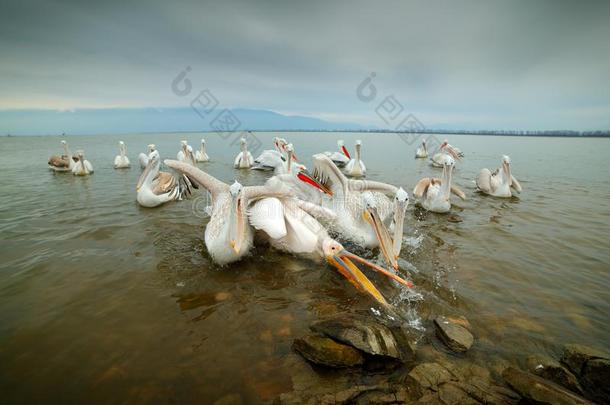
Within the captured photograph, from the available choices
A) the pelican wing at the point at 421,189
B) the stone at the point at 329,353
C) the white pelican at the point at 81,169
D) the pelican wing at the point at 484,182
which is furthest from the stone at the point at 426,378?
the white pelican at the point at 81,169

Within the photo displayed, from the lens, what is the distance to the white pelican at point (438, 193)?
22.3 ft

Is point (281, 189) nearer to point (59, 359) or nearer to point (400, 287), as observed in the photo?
point (400, 287)

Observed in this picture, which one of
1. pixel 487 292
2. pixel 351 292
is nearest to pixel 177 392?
pixel 351 292

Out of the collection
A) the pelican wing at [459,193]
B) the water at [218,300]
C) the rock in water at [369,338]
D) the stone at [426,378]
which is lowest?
the water at [218,300]

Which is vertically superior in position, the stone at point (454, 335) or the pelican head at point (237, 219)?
the pelican head at point (237, 219)

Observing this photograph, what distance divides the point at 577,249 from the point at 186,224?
24.9ft

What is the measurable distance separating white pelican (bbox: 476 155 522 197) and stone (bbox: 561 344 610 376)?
7441 mm

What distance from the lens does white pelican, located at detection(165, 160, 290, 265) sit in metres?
3.47

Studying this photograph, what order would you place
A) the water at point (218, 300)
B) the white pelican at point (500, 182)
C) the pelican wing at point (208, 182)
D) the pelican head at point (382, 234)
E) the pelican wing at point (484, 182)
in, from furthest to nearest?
1. the pelican wing at point (484, 182)
2. the white pelican at point (500, 182)
3. the pelican wing at point (208, 182)
4. the pelican head at point (382, 234)
5. the water at point (218, 300)

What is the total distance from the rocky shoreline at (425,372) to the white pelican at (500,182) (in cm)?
751

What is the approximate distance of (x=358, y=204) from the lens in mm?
4680

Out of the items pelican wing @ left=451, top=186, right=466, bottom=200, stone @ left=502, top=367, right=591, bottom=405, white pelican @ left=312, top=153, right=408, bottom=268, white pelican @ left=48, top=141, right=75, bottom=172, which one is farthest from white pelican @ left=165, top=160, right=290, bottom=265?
white pelican @ left=48, top=141, right=75, bottom=172

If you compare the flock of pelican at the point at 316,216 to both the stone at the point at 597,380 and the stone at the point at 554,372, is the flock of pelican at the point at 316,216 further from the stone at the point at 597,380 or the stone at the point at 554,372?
the stone at the point at 597,380

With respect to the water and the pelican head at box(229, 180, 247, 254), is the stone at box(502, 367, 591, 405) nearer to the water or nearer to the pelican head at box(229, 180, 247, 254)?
the water
